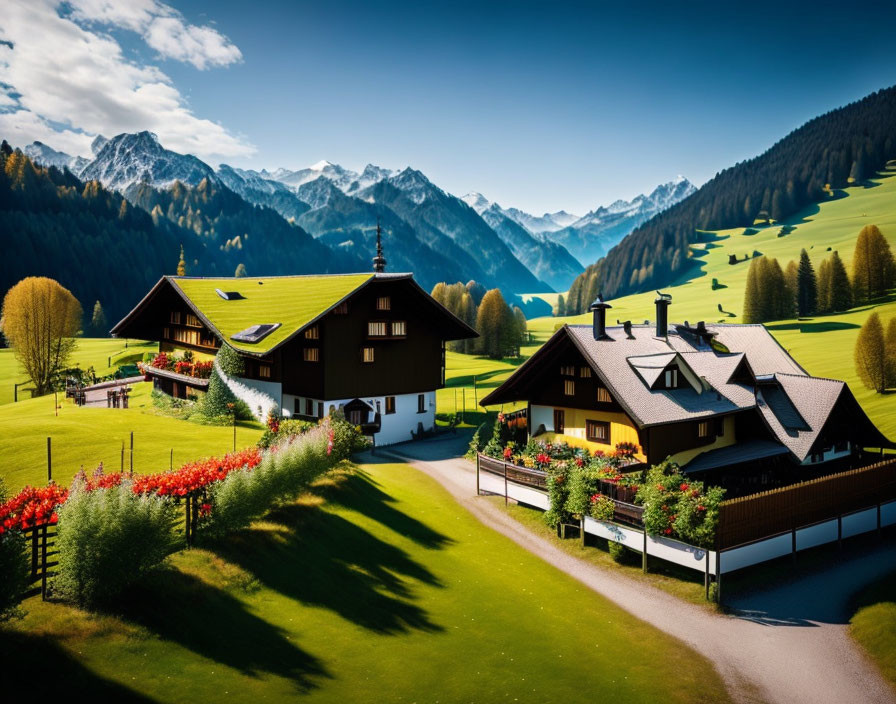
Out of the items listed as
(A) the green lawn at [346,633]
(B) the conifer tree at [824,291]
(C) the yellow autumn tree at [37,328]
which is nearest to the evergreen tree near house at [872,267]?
(B) the conifer tree at [824,291]

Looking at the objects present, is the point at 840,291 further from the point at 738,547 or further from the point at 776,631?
the point at 776,631

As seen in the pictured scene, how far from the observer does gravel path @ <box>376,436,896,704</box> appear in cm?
1586

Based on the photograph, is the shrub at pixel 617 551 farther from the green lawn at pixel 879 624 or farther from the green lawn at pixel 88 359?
the green lawn at pixel 88 359

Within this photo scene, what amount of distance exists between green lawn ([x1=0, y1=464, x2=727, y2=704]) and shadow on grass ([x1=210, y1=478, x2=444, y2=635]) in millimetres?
60

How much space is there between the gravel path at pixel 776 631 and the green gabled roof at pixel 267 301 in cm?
2394

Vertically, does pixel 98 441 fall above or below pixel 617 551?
above

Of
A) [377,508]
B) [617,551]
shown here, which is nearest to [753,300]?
[617,551]

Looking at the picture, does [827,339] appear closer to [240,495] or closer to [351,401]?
[351,401]

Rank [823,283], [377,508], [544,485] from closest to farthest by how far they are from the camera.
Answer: [377,508], [544,485], [823,283]

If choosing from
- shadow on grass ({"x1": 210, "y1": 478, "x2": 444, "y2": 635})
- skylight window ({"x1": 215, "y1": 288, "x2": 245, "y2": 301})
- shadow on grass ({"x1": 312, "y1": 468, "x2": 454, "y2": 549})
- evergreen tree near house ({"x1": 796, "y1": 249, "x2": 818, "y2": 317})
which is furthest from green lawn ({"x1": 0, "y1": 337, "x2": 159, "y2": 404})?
evergreen tree near house ({"x1": 796, "y1": 249, "x2": 818, "y2": 317})

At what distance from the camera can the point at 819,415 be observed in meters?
34.2

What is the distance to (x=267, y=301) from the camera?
51.8 metres

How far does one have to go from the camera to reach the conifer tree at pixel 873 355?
5028 centimetres

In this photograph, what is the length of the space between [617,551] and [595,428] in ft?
34.3
